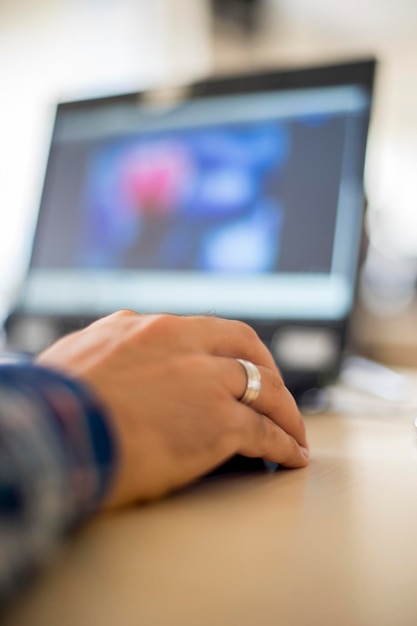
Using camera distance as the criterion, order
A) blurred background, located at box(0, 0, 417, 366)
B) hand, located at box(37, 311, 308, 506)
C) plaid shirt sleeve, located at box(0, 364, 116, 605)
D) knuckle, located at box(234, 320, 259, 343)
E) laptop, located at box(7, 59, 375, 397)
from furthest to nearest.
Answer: blurred background, located at box(0, 0, 417, 366) → laptop, located at box(7, 59, 375, 397) → knuckle, located at box(234, 320, 259, 343) → hand, located at box(37, 311, 308, 506) → plaid shirt sleeve, located at box(0, 364, 116, 605)

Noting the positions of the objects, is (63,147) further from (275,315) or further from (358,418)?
(358,418)

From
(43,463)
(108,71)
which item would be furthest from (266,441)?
(108,71)

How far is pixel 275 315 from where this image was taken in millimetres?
758

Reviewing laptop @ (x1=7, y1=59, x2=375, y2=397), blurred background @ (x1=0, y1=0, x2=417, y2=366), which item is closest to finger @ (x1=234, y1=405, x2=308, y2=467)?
laptop @ (x1=7, y1=59, x2=375, y2=397)

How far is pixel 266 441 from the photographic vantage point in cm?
39

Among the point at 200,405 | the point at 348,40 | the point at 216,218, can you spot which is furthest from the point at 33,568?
the point at 348,40

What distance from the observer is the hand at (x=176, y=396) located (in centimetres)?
32

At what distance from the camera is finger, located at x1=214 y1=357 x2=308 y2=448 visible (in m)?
0.37

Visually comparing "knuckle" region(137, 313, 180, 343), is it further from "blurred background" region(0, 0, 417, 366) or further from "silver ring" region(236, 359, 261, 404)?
"blurred background" region(0, 0, 417, 366)

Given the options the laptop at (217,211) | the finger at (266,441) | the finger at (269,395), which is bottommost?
the finger at (266,441)

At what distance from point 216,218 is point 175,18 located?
1363 mm

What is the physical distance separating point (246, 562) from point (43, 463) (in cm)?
11

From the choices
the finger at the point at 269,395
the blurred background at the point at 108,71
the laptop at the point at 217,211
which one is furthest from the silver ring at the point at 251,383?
the blurred background at the point at 108,71

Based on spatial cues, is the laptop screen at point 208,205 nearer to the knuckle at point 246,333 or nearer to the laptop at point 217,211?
the laptop at point 217,211
